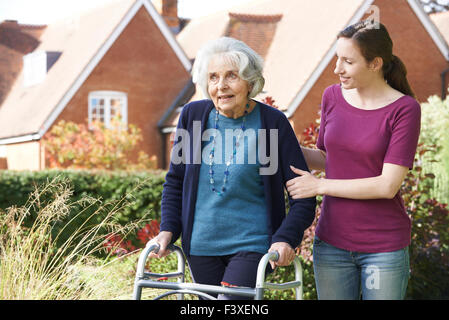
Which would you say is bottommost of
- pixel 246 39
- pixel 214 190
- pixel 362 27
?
pixel 214 190

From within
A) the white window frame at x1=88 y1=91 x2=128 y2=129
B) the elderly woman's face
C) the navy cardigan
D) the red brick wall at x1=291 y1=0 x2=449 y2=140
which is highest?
the red brick wall at x1=291 y1=0 x2=449 y2=140

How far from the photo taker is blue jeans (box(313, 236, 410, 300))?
3037 millimetres

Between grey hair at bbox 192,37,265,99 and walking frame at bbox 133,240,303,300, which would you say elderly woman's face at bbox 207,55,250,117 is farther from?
walking frame at bbox 133,240,303,300

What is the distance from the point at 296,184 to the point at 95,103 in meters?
18.7

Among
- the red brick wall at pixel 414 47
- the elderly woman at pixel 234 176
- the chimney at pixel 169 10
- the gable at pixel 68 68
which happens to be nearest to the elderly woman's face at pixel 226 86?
the elderly woman at pixel 234 176

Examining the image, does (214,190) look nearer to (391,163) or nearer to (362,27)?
(391,163)

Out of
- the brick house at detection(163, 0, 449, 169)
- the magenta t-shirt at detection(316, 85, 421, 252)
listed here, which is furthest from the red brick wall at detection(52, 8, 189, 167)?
the magenta t-shirt at detection(316, 85, 421, 252)

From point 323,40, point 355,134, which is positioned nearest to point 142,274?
point 355,134

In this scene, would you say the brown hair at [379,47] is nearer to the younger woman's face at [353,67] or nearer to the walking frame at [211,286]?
the younger woman's face at [353,67]

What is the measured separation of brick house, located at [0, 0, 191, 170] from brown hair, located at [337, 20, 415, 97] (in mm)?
17305

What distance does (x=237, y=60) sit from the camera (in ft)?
10.2

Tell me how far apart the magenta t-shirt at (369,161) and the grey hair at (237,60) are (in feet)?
1.37

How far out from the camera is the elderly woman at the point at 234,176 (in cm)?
306
